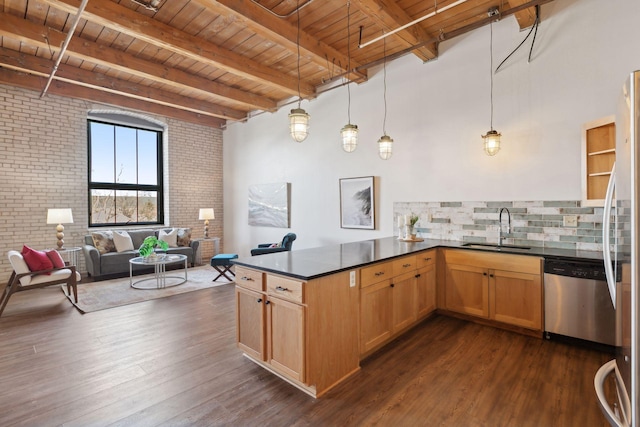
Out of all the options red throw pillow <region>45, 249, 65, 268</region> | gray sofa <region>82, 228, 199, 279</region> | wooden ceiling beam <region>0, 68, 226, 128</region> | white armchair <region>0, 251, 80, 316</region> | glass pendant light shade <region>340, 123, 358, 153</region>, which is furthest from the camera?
gray sofa <region>82, 228, 199, 279</region>

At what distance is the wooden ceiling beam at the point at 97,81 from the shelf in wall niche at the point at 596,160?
6.51m

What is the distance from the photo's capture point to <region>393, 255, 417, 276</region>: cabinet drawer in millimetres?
2944

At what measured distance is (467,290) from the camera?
3.46m

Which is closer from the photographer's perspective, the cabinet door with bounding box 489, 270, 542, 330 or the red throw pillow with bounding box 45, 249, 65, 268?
the cabinet door with bounding box 489, 270, 542, 330

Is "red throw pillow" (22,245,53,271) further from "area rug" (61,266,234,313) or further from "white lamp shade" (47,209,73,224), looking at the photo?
"white lamp shade" (47,209,73,224)

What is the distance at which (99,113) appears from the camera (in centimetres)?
634

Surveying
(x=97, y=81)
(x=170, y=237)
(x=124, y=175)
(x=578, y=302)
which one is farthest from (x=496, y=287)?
(x=124, y=175)

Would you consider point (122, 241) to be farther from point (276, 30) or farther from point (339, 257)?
point (339, 257)

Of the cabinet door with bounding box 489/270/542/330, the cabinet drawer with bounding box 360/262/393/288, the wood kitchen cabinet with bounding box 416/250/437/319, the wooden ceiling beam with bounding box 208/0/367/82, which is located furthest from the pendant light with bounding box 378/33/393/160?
the cabinet door with bounding box 489/270/542/330

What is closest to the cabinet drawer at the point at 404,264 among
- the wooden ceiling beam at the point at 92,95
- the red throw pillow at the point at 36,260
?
the red throw pillow at the point at 36,260

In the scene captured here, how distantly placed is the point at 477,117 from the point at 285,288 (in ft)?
10.9

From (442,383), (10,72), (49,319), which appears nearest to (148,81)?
(10,72)

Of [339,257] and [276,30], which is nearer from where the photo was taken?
[339,257]

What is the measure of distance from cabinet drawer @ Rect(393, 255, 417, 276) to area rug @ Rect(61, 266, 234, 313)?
3.49m
